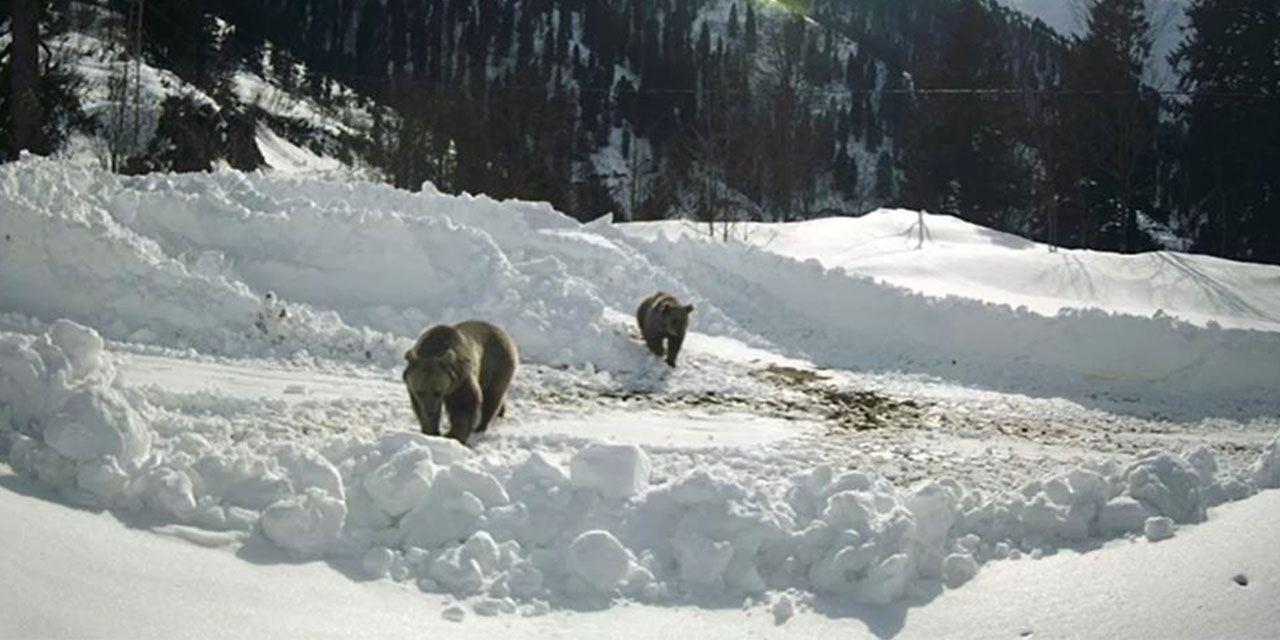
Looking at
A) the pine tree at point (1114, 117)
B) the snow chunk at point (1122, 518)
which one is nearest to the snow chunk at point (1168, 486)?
the snow chunk at point (1122, 518)

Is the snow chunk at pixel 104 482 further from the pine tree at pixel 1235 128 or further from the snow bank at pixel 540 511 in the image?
the pine tree at pixel 1235 128

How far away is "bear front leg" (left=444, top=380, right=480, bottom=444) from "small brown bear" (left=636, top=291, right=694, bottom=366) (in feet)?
16.4

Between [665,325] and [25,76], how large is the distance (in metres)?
16.5

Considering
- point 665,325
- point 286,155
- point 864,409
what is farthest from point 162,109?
point 864,409

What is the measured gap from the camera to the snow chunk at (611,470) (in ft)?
18.0

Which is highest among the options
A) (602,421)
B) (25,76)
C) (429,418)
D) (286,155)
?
(286,155)

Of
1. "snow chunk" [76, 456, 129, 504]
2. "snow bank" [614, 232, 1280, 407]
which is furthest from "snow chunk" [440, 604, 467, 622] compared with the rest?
"snow bank" [614, 232, 1280, 407]

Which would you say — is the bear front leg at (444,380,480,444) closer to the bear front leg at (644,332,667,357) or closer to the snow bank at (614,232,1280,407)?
the bear front leg at (644,332,667,357)

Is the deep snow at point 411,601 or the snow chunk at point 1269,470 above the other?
the snow chunk at point 1269,470

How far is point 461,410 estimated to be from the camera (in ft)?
25.1

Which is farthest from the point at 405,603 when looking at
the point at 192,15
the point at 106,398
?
the point at 192,15

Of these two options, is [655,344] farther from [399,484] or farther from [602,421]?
[399,484]

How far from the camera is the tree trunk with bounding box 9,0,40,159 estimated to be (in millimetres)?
20734

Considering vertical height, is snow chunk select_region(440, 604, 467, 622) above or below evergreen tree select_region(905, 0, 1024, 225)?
below
